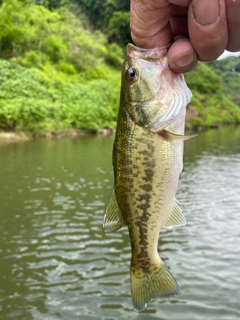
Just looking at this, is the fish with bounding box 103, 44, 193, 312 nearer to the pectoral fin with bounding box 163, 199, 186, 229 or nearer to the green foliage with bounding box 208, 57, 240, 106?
the pectoral fin with bounding box 163, 199, 186, 229

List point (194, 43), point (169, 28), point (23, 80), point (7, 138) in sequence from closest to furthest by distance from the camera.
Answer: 1. point (194, 43)
2. point (169, 28)
3. point (7, 138)
4. point (23, 80)

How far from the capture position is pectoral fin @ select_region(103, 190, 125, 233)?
109 inches

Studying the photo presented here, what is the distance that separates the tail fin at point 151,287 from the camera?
2.78 m

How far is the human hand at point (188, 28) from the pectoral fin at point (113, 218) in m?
0.96

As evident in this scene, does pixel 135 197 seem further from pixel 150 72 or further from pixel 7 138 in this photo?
pixel 7 138

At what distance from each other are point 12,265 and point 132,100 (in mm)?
7389

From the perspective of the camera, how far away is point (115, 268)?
9031 mm

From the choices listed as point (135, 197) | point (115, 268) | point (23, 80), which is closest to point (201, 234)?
point (115, 268)

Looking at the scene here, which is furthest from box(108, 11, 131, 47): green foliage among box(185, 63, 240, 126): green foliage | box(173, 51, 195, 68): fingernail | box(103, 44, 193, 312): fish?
box(173, 51, 195, 68): fingernail

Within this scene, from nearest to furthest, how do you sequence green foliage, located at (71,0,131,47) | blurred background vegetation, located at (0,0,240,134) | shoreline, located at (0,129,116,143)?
shoreline, located at (0,129,116,143)
blurred background vegetation, located at (0,0,240,134)
green foliage, located at (71,0,131,47)

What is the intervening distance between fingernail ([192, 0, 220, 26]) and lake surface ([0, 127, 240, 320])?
20.2ft

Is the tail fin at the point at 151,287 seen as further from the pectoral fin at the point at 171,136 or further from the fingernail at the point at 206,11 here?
the fingernail at the point at 206,11

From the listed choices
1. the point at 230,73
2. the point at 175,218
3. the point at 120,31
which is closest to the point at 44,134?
the point at 175,218

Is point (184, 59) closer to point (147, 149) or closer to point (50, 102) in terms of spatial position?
point (147, 149)
